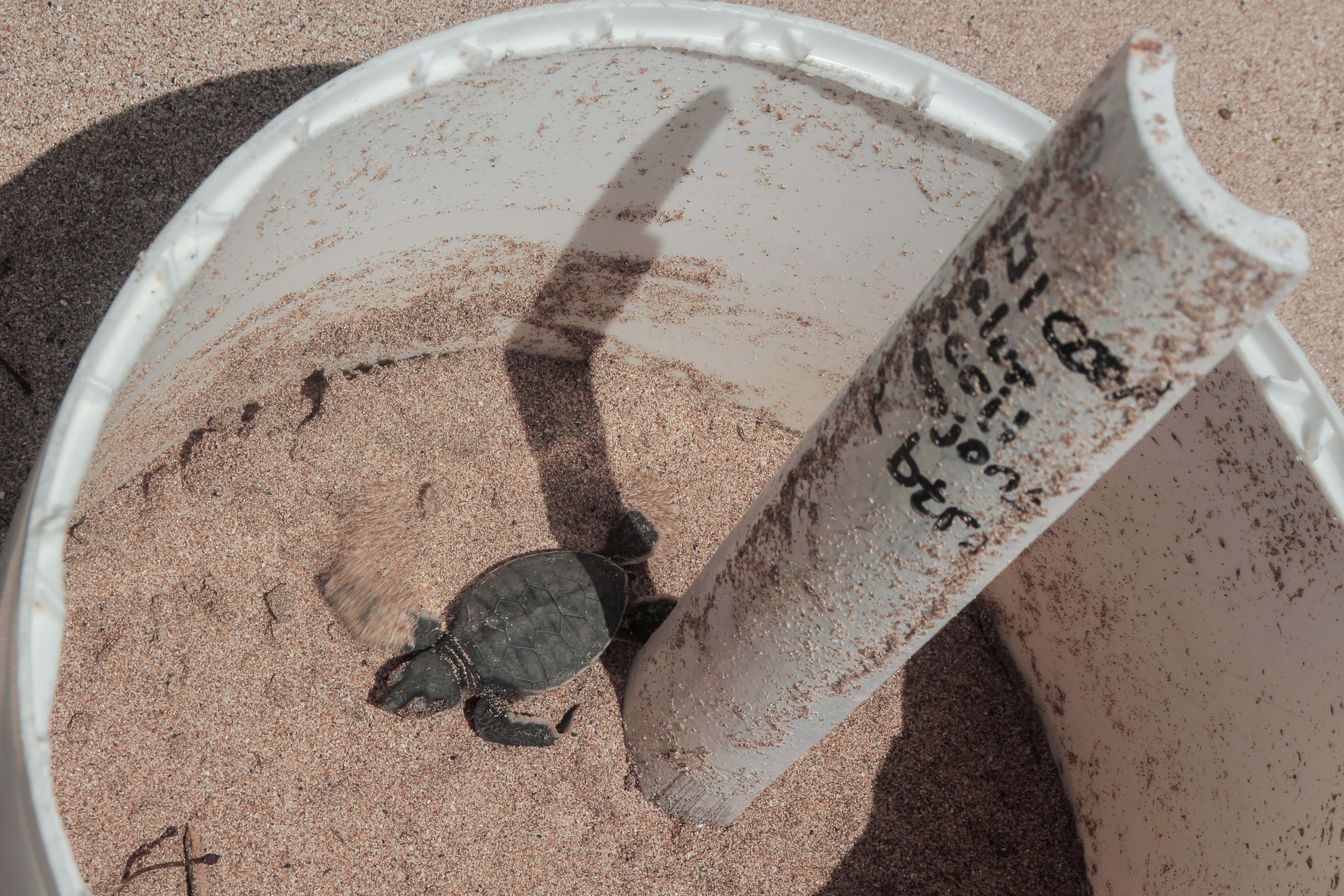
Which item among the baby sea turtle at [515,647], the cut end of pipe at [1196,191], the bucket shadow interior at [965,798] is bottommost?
the baby sea turtle at [515,647]

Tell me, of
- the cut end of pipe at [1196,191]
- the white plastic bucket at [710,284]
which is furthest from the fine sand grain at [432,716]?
the cut end of pipe at [1196,191]

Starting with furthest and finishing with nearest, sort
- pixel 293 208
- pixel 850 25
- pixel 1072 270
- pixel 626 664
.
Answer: pixel 850 25 → pixel 626 664 → pixel 293 208 → pixel 1072 270

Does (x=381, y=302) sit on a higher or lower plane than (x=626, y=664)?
higher

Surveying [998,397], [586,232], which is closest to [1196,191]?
[998,397]

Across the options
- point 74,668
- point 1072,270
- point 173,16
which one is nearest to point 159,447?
point 74,668

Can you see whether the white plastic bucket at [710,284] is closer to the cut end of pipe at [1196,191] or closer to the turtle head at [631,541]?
the turtle head at [631,541]

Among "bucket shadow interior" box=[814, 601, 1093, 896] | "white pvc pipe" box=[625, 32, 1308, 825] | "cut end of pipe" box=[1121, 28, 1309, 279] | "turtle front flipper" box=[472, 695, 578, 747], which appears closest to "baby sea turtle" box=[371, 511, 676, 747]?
"turtle front flipper" box=[472, 695, 578, 747]

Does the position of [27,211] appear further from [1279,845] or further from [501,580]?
[1279,845]
